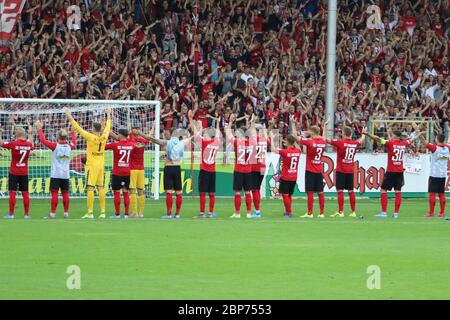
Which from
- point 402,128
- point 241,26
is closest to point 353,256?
point 402,128

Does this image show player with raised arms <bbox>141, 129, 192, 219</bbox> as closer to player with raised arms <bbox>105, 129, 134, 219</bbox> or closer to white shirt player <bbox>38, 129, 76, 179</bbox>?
→ player with raised arms <bbox>105, 129, 134, 219</bbox>

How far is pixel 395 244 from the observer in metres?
18.9

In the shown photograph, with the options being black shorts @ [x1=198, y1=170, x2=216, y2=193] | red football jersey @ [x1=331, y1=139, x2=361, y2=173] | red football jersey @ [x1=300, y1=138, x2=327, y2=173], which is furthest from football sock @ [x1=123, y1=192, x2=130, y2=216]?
red football jersey @ [x1=331, y1=139, x2=361, y2=173]

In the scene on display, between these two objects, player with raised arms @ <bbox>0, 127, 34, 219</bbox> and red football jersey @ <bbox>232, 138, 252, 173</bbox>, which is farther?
red football jersey @ <bbox>232, 138, 252, 173</bbox>

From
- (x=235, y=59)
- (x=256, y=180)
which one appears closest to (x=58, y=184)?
(x=256, y=180)

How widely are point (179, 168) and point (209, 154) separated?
29.5 inches

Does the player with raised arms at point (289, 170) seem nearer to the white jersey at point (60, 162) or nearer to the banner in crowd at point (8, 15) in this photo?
the white jersey at point (60, 162)

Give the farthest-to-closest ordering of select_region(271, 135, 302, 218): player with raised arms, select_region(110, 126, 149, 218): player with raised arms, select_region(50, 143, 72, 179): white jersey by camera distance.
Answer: select_region(271, 135, 302, 218): player with raised arms → select_region(110, 126, 149, 218): player with raised arms → select_region(50, 143, 72, 179): white jersey

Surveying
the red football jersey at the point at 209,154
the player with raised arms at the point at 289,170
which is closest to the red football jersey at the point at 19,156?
the red football jersey at the point at 209,154

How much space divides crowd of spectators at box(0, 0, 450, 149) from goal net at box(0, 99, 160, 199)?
1.41ft

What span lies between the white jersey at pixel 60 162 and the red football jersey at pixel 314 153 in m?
5.50

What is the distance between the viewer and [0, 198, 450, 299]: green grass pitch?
43.6ft

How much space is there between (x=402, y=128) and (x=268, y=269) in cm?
1997
